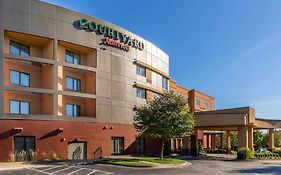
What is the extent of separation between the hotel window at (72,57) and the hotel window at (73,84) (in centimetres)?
200

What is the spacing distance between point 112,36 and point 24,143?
1655 centimetres

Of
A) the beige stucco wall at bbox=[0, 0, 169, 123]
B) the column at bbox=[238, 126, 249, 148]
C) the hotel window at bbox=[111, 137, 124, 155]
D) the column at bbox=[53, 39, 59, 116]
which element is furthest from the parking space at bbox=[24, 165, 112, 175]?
the column at bbox=[238, 126, 249, 148]

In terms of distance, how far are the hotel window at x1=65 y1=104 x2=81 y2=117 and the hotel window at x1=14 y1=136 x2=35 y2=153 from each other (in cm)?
635

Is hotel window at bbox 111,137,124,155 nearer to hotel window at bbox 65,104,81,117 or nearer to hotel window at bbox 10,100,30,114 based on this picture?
hotel window at bbox 65,104,81,117

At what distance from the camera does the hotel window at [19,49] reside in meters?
37.2

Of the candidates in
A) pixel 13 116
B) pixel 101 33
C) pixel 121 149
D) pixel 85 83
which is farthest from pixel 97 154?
pixel 101 33

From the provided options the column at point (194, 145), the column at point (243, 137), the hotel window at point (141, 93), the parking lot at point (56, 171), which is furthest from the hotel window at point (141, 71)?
the parking lot at point (56, 171)

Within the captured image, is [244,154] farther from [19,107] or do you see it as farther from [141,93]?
[19,107]

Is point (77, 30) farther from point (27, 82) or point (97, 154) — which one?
point (97, 154)

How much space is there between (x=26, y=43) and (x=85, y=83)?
8.37 m

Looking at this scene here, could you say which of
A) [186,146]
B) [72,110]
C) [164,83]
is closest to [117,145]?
[72,110]

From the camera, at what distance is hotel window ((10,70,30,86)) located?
3709 centimetres

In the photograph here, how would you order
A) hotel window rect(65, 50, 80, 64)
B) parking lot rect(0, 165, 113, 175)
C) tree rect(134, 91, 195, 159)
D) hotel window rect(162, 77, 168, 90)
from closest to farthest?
parking lot rect(0, 165, 113, 175) → tree rect(134, 91, 195, 159) → hotel window rect(65, 50, 80, 64) → hotel window rect(162, 77, 168, 90)

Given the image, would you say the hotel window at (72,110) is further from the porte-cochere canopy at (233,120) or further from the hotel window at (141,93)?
the porte-cochere canopy at (233,120)
